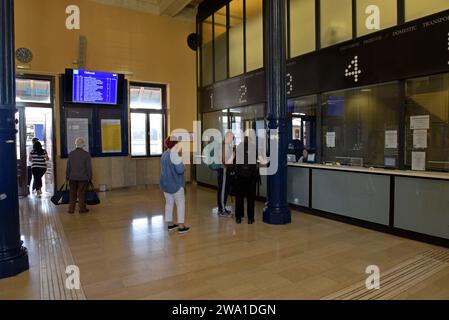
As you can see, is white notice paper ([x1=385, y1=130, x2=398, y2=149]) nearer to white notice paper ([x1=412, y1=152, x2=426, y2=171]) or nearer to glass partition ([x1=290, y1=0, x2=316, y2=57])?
white notice paper ([x1=412, y1=152, x2=426, y2=171])

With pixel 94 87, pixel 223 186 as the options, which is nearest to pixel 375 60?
pixel 223 186

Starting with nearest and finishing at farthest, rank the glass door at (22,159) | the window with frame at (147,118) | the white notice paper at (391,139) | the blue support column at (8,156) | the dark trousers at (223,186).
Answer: the blue support column at (8,156) → the white notice paper at (391,139) → the dark trousers at (223,186) → the glass door at (22,159) → the window with frame at (147,118)

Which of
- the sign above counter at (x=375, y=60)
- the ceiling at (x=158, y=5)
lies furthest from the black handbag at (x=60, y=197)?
the ceiling at (x=158, y=5)

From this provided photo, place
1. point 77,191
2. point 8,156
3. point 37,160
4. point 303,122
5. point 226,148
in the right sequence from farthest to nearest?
point 37,160, point 303,122, point 77,191, point 226,148, point 8,156

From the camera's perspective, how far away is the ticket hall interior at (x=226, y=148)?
3.27m

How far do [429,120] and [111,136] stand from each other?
698cm

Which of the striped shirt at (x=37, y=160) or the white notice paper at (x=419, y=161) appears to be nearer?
the white notice paper at (x=419, y=161)

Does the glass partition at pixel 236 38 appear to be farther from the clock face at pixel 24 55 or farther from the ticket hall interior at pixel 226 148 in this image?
the clock face at pixel 24 55

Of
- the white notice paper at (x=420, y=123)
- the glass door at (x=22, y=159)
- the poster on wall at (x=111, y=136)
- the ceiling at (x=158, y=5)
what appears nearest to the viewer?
the white notice paper at (x=420, y=123)

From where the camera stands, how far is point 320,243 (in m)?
4.27

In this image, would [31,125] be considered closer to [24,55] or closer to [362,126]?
[24,55]

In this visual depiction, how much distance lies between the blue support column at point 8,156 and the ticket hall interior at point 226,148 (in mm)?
15

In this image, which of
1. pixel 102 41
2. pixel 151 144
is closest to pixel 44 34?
pixel 102 41

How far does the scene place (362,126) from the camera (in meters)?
5.32
